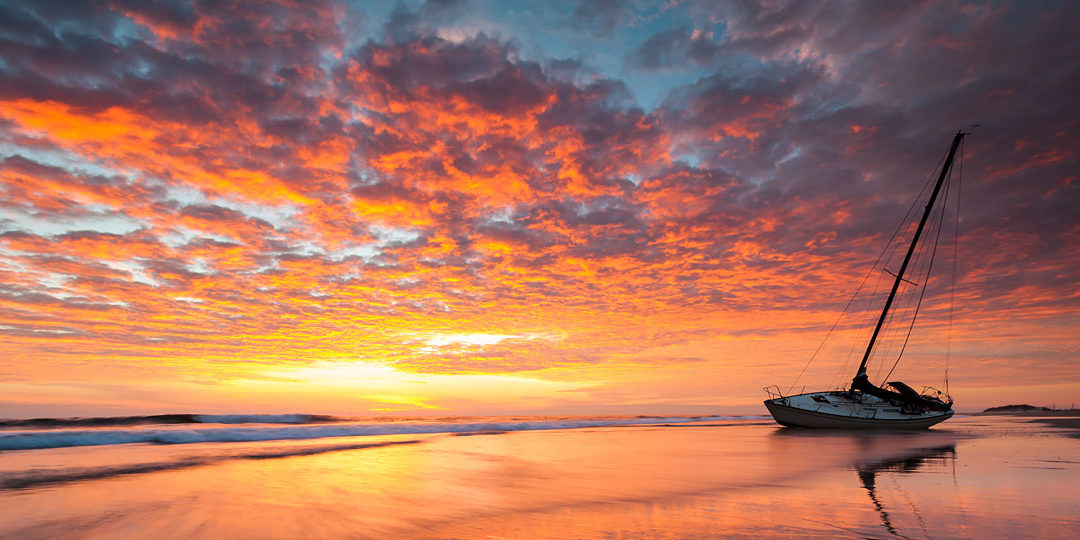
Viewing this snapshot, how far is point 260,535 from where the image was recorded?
688 centimetres

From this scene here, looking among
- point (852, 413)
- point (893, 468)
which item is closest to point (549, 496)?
point (893, 468)

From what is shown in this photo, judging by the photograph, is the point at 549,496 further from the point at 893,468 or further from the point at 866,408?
the point at 866,408

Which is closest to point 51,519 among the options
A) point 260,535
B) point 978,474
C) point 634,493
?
point 260,535

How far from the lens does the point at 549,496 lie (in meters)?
9.70

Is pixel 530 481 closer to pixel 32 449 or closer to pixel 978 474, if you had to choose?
pixel 978 474

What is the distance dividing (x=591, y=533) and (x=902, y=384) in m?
40.7

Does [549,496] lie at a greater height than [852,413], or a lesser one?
lesser

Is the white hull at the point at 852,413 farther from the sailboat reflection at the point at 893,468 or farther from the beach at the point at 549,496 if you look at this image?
the beach at the point at 549,496

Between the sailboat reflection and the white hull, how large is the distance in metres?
18.3

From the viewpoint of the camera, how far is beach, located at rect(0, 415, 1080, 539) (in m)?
6.97

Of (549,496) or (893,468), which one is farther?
(893,468)

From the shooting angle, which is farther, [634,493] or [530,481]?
[530,481]

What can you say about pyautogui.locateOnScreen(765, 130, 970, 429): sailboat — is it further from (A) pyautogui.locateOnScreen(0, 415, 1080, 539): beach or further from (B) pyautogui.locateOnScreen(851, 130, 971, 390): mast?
(A) pyautogui.locateOnScreen(0, 415, 1080, 539): beach

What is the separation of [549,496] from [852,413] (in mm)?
35636
